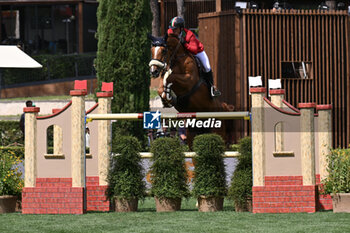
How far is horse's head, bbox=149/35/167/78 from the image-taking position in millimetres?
13000

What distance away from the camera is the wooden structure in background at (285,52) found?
25.6 m

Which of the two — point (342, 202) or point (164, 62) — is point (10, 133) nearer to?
point (164, 62)

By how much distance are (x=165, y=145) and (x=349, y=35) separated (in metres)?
15.0

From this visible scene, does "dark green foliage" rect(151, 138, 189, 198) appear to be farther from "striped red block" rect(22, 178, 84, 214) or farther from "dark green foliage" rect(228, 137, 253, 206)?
"striped red block" rect(22, 178, 84, 214)

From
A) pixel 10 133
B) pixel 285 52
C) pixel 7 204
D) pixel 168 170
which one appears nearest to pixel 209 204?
pixel 168 170

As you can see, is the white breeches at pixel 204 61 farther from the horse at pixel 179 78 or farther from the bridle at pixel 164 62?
the bridle at pixel 164 62

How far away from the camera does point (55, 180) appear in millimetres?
12781

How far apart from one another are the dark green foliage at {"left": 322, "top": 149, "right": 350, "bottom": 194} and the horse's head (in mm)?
2688

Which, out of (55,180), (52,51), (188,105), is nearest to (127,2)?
(188,105)

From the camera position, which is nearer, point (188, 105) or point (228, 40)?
point (188, 105)

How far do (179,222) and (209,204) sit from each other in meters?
1.45

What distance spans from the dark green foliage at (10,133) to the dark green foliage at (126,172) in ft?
49.9

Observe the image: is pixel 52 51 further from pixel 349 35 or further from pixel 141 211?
pixel 141 211

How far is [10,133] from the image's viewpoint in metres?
27.8
